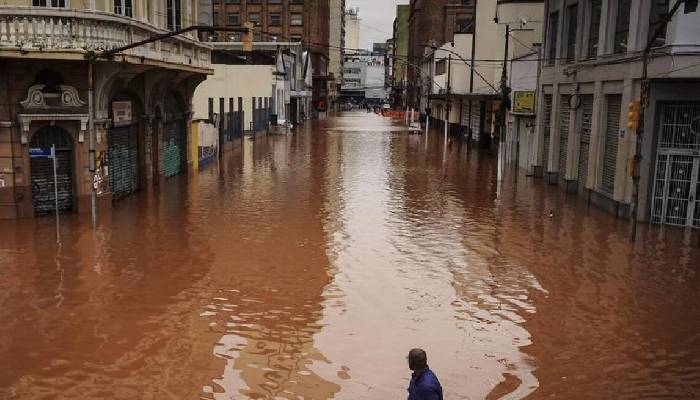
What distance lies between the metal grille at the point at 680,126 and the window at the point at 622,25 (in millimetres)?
3505

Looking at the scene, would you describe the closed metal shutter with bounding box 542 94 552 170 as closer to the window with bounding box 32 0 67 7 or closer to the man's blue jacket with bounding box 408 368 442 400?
the window with bounding box 32 0 67 7

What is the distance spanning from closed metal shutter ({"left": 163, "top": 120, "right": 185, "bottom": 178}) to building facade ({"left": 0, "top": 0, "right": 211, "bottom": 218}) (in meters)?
4.88

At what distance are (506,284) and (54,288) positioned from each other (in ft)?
31.6

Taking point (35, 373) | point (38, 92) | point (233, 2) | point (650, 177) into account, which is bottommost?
point (35, 373)

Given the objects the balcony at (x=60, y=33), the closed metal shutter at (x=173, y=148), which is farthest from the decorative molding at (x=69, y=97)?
the closed metal shutter at (x=173, y=148)

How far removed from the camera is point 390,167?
37.0m

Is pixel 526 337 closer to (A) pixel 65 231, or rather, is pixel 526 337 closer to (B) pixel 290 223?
(B) pixel 290 223

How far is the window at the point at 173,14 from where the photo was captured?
27.8m

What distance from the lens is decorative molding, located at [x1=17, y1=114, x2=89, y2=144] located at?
19.6 metres

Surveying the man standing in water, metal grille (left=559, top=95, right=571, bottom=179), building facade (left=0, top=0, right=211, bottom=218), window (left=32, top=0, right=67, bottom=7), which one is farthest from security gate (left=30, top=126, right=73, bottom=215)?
metal grille (left=559, top=95, right=571, bottom=179)

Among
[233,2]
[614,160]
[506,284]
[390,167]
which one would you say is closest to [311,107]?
[233,2]

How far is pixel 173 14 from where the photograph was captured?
2800cm

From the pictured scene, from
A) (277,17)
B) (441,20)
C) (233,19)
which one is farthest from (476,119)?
(441,20)

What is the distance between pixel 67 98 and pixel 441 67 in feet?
200
